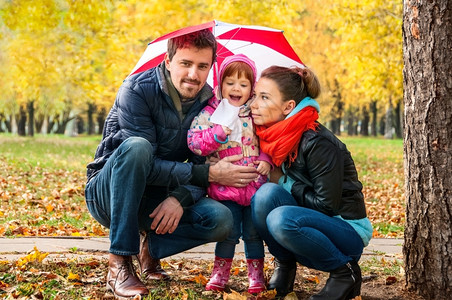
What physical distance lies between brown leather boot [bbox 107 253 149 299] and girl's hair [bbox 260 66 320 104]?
4.72 ft

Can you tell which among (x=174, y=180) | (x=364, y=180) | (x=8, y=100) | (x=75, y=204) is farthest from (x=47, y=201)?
(x=8, y=100)

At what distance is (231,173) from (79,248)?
6.50ft

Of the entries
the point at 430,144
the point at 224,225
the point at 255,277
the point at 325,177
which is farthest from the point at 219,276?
the point at 430,144

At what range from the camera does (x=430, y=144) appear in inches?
132

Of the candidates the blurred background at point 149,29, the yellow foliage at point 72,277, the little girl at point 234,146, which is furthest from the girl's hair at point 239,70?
the blurred background at point 149,29

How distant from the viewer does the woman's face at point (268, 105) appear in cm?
344

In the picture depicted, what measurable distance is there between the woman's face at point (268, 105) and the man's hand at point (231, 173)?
0.29 meters

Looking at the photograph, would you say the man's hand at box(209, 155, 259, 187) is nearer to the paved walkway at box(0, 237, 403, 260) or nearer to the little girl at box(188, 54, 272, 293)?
the little girl at box(188, 54, 272, 293)

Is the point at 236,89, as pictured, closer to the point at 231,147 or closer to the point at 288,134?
the point at 231,147

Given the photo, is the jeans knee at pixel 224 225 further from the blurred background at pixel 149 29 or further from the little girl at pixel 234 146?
the blurred background at pixel 149 29

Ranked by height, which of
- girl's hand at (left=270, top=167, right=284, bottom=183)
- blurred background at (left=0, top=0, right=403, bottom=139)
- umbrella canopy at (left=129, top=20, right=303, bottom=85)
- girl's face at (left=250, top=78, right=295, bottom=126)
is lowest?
girl's hand at (left=270, top=167, right=284, bottom=183)

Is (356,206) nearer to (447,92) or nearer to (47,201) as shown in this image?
(447,92)

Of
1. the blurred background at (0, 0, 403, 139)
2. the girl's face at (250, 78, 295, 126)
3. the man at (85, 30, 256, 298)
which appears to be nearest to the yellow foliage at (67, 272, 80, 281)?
the man at (85, 30, 256, 298)

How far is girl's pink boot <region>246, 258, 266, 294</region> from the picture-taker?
11.4ft
